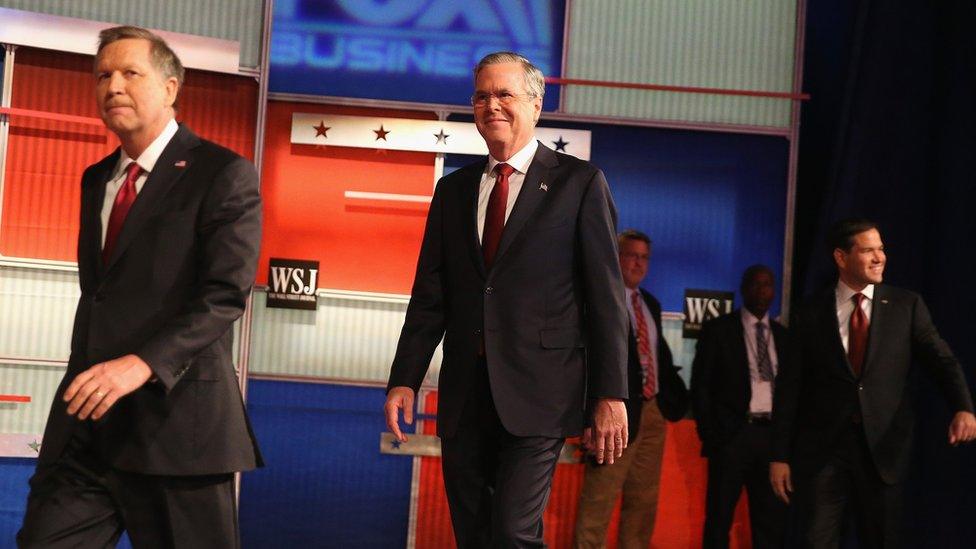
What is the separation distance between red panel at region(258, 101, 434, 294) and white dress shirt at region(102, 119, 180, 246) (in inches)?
129

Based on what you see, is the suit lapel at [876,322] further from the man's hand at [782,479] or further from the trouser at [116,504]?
the trouser at [116,504]

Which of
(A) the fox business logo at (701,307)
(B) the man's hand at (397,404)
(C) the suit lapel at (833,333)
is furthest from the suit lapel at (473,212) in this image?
(A) the fox business logo at (701,307)

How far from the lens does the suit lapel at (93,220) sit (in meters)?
2.41

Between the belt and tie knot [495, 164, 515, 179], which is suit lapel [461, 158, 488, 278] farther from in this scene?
the belt

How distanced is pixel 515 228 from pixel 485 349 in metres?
0.33

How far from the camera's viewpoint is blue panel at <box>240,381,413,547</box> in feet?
18.9

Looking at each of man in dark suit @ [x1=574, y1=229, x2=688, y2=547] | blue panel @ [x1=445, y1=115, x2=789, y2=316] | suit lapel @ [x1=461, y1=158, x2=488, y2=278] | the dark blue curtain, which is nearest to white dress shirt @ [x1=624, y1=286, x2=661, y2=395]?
man in dark suit @ [x1=574, y1=229, x2=688, y2=547]

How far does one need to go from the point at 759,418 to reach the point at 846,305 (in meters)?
1.31

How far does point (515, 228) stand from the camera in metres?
2.92

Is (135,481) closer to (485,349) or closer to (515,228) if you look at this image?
(485,349)

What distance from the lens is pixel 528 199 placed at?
9.70ft

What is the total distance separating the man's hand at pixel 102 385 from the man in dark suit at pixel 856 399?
288 cm

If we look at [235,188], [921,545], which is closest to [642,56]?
[921,545]

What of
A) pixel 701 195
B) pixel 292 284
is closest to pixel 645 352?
pixel 701 195
